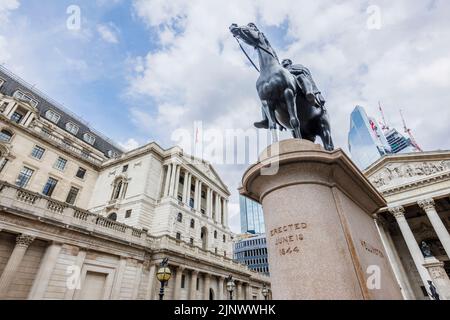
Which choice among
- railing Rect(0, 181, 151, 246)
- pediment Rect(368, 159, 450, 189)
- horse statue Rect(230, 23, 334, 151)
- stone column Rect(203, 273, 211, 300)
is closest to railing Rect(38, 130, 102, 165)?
railing Rect(0, 181, 151, 246)

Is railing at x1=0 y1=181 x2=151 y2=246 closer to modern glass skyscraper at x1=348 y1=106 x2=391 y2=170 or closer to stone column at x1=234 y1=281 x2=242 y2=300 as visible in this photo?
stone column at x1=234 y1=281 x2=242 y2=300

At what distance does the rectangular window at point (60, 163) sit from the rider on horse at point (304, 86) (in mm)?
39401

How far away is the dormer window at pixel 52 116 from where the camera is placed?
133ft

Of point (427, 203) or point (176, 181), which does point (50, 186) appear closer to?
point (176, 181)

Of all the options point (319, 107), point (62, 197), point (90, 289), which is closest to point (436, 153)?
point (319, 107)

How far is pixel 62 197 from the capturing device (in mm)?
34125

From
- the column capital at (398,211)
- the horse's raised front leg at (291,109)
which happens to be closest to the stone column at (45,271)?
the horse's raised front leg at (291,109)

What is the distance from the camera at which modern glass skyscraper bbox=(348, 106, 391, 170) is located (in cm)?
10081

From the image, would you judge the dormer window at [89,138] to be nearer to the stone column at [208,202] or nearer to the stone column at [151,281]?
the stone column at [208,202]

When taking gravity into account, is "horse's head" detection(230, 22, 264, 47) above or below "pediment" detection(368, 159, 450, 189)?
below

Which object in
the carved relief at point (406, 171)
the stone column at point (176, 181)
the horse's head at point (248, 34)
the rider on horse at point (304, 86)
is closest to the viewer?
the rider on horse at point (304, 86)

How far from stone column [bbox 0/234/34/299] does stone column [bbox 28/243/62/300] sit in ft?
4.10

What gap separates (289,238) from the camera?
3594 mm
